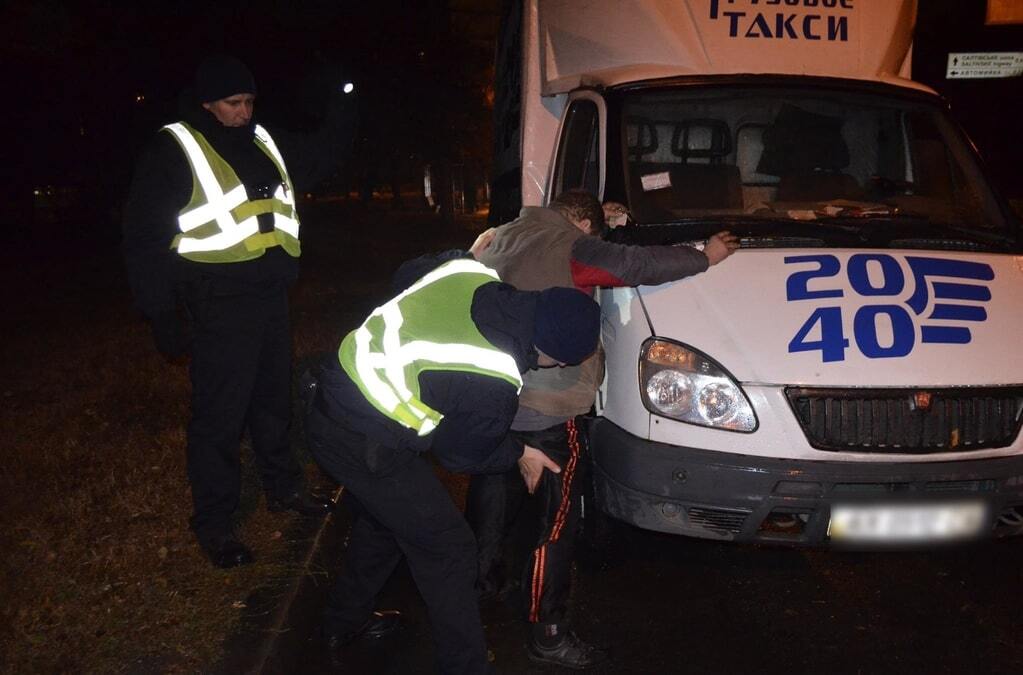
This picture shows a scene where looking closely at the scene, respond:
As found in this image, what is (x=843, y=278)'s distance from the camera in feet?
12.0

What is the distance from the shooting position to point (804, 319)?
355 cm

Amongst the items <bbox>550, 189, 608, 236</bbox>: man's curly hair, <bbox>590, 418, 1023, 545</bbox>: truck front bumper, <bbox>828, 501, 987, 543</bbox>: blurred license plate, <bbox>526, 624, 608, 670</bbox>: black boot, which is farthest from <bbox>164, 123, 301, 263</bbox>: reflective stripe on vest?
<bbox>828, 501, 987, 543</bbox>: blurred license plate

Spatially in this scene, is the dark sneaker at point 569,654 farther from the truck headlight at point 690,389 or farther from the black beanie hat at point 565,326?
the black beanie hat at point 565,326

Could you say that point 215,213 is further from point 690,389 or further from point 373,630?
point 690,389

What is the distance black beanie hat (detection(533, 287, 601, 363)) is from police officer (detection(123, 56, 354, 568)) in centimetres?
195

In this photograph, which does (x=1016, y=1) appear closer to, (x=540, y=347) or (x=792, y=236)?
(x=792, y=236)

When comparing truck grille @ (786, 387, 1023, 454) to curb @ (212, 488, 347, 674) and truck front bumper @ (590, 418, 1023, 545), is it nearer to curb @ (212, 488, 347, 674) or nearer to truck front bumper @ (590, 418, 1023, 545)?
truck front bumper @ (590, 418, 1023, 545)

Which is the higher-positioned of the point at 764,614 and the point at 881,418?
the point at 881,418

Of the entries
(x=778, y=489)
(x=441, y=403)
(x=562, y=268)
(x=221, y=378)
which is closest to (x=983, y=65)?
(x=778, y=489)

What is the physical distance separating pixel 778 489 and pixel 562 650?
100 cm

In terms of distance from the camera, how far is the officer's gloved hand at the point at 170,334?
388 cm

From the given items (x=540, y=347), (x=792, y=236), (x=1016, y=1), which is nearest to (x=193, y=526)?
(x=540, y=347)

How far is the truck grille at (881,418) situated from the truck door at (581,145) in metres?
1.65

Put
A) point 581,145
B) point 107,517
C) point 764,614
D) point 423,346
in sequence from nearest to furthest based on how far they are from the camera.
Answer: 1. point 423,346
2. point 764,614
3. point 107,517
4. point 581,145
